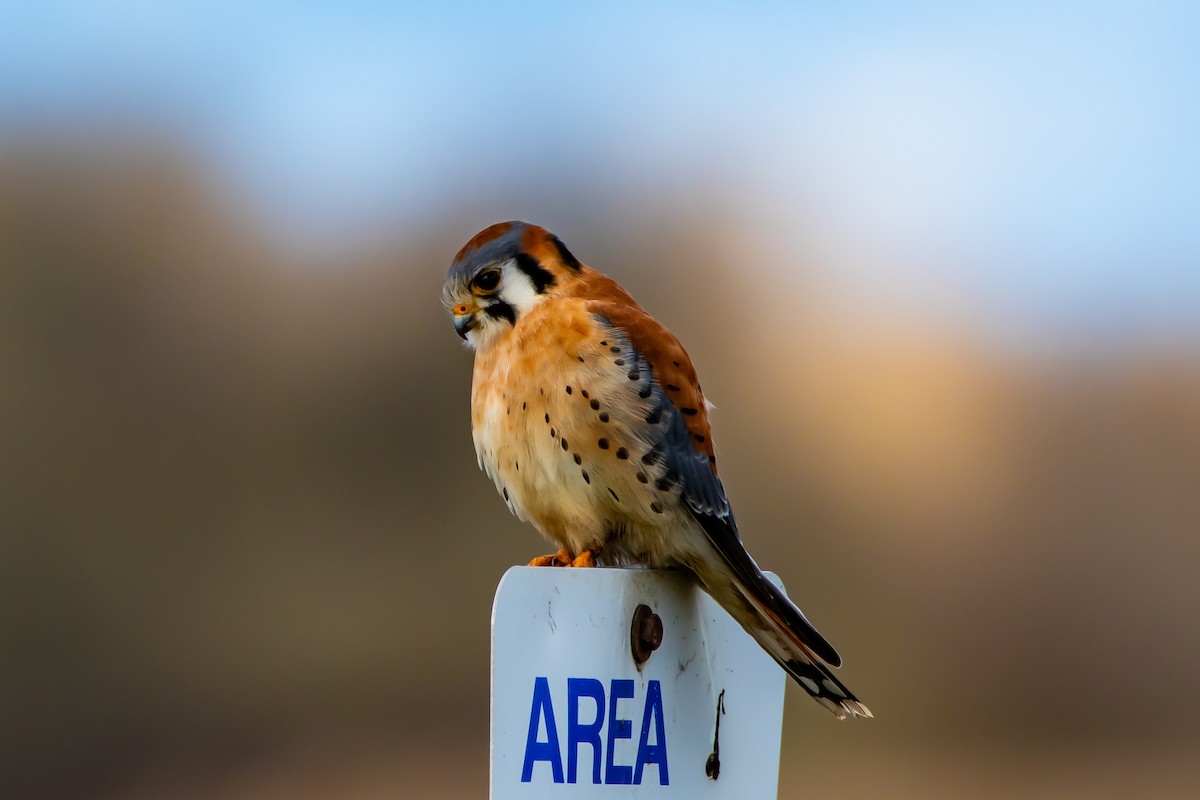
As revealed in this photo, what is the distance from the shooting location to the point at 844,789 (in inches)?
416

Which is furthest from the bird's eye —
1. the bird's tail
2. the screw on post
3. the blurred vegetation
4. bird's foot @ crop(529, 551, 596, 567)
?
the blurred vegetation

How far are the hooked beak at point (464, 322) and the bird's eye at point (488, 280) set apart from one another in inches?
2.4

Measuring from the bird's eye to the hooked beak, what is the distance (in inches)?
2.4

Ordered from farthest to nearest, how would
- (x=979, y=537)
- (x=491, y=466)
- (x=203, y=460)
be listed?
(x=979, y=537), (x=203, y=460), (x=491, y=466)

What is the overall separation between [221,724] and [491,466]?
384 inches

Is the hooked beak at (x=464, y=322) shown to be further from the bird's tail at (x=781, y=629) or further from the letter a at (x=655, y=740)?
the letter a at (x=655, y=740)

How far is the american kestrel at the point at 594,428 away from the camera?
7.92 feet

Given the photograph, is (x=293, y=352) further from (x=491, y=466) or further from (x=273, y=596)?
(x=491, y=466)

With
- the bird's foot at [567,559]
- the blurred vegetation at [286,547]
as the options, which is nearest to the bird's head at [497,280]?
the bird's foot at [567,559]

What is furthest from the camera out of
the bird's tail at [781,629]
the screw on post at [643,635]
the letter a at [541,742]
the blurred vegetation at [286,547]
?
the blurred vegetation at [286,547]

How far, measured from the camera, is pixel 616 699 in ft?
6.39

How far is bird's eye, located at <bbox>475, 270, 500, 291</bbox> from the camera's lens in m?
2.58

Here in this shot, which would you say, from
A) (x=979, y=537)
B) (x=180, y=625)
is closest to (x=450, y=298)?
(x=180, y=625)

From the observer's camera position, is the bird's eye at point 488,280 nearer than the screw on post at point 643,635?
No
